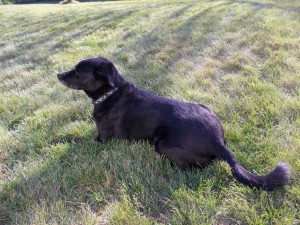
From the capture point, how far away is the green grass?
2.05m

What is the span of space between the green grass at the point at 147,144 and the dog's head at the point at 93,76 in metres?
0.54

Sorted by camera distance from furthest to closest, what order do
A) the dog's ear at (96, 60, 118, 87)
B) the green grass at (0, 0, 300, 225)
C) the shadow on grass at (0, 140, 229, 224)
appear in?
the dog's ear at (96, 60, 118, 87) → the shadow on grass at (0, 140, 229, 224) → the green grass at (0, 0, 300, 225)

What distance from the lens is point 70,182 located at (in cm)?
242

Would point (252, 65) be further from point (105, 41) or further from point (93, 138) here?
point (105, 41)

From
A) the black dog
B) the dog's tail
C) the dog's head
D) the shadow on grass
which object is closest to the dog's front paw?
the black dog

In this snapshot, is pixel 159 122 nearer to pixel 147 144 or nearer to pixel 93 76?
pixel 147 144

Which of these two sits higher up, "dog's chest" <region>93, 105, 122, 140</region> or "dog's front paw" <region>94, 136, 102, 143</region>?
"dog's chest" <region>93, 105, 122, 140</region>

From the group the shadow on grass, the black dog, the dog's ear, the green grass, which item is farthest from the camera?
the dog's ear

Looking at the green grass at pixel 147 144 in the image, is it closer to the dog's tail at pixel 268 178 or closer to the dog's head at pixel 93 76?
the dog's tail at pixel 268 178

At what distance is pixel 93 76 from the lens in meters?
3.08

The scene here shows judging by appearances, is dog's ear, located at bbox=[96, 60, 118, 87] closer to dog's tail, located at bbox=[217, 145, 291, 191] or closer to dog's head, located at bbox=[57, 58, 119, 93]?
dog's head, located at bbox=[57, 58, 119, 93]

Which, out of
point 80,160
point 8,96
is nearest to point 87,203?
point 80,160

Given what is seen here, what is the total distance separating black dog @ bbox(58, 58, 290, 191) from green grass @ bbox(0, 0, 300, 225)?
0.33 feet

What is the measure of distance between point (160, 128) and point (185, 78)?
188 cm
